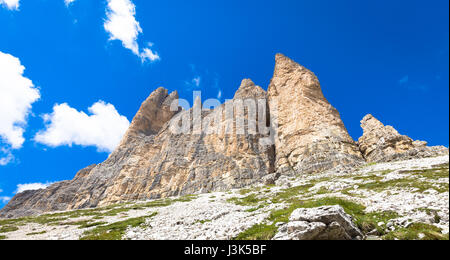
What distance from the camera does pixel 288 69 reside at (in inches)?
3403

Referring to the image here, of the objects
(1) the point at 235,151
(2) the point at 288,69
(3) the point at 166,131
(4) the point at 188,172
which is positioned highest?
(2) the point at 288,69

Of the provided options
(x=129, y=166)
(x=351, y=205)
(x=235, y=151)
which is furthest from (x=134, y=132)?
(x=351, y=205)

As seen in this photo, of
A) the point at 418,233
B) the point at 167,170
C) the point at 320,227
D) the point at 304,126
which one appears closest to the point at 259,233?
the point at 320,227

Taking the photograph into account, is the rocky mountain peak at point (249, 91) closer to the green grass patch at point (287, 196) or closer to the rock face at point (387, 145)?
the rock face at point (387, 145)

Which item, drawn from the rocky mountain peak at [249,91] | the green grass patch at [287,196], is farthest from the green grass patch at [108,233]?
the rocky mountain peak at [249,91]

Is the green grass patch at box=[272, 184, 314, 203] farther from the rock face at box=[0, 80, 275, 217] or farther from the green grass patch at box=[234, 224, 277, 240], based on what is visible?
the rock face at box=[0, 80, 275, 217]

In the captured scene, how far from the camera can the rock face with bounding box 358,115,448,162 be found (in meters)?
35.2

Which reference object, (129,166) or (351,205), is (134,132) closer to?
(129,166)

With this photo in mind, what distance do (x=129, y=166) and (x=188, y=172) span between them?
1079 inches

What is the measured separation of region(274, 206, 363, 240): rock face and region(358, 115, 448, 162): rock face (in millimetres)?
36591
